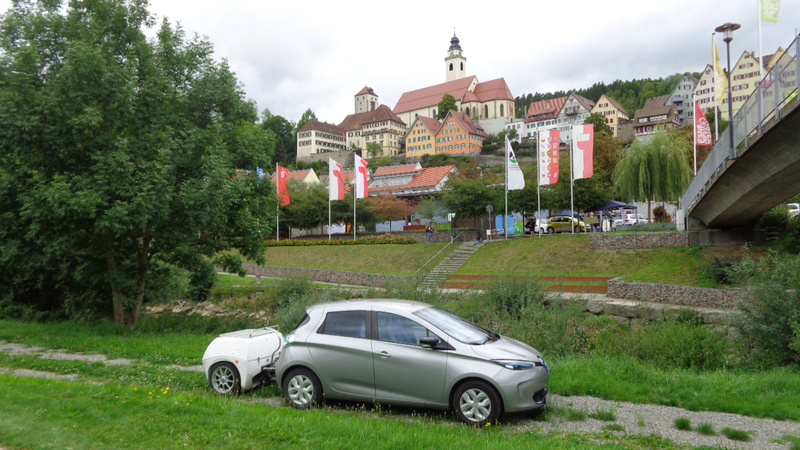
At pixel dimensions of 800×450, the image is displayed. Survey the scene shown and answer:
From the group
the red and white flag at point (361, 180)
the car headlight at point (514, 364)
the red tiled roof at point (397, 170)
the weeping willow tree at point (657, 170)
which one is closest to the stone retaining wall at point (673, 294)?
the car headlight at point (514, 364)

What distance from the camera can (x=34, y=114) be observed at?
1424cm

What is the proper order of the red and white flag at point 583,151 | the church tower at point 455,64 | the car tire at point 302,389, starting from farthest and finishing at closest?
the church tower at point 455,64 < the red and white flag at point 583,151 < the car tire at point 302,389

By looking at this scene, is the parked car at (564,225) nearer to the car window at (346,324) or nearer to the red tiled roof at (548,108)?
the car window at (346,324)

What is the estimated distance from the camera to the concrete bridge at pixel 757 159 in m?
12.6

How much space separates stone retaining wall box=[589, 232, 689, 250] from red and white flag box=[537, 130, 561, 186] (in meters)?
5.46

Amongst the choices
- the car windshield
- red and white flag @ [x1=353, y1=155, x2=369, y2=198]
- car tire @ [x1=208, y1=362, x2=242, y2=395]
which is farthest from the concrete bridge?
red and white flag @ [x1=353, y1=155, x2=369, y2=198]

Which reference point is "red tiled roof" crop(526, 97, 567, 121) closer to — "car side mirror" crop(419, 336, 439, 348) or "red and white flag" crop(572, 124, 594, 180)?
"red and white flag" crop(572, 124, 594, 180)

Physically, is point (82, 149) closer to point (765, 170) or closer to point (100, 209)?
point (100, 209)

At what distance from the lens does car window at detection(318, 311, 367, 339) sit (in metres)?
7.64

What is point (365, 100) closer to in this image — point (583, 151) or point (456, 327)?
point (583, 151)

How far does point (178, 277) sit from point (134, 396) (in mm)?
17460

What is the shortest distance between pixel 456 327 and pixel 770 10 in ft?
58.6

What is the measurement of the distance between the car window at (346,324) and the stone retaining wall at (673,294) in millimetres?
17078

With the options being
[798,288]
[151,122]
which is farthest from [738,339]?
[151,122]
